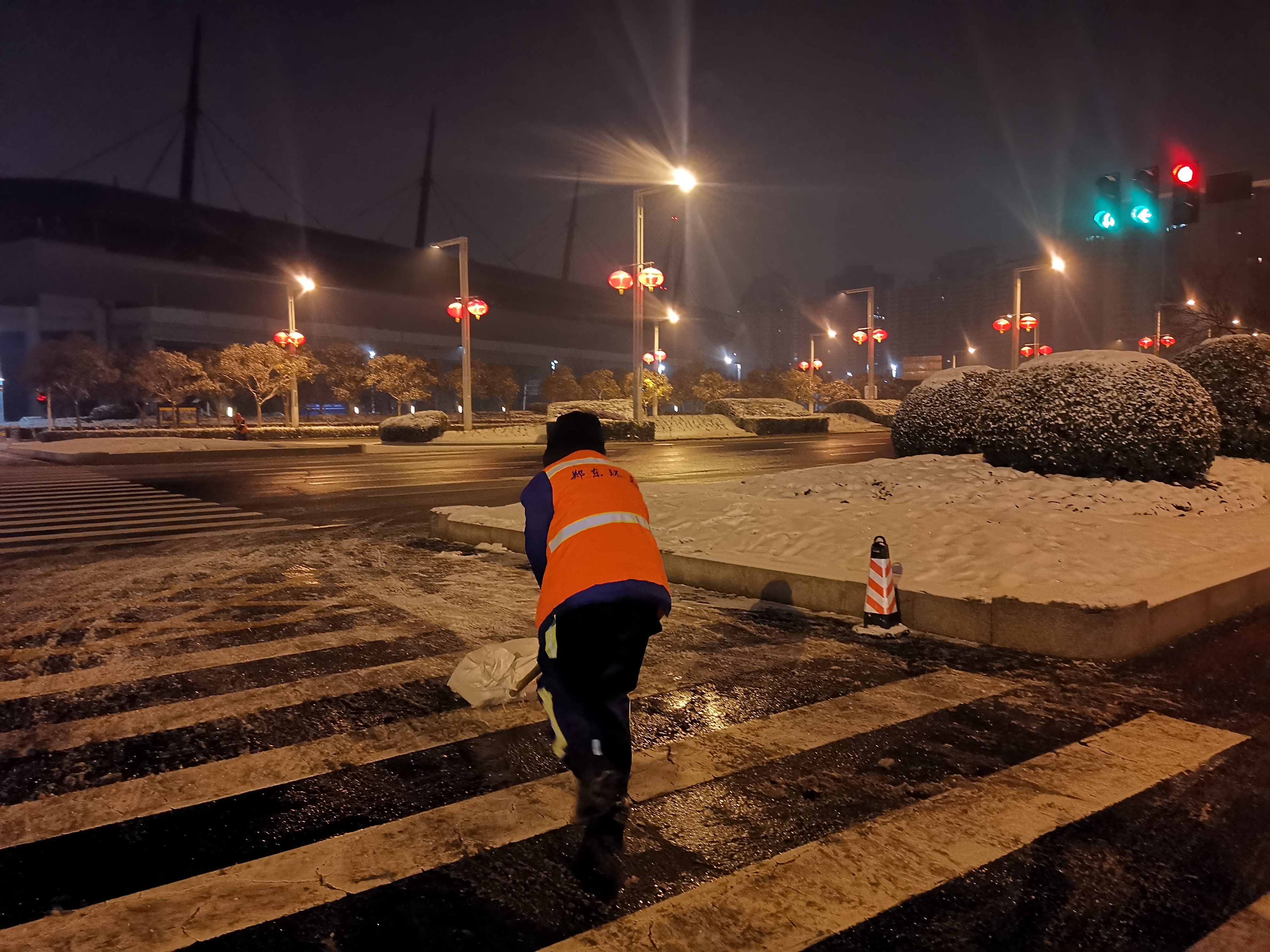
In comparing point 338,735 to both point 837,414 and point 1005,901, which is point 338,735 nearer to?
point 1005,901

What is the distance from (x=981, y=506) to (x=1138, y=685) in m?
4.75

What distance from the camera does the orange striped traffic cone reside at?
19.8 ft

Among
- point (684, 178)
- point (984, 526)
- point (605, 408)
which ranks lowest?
point (984, 526)

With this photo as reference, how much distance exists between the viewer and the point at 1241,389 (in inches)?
535

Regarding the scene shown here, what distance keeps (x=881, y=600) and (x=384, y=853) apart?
4.08 metres

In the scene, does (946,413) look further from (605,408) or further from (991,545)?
(605,408)

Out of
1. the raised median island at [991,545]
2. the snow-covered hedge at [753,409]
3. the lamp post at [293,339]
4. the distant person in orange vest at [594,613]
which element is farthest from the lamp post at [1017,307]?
the distant person in orange vest at [594,613]

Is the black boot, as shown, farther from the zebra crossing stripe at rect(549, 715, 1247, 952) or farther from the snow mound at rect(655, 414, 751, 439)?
the snow mound at rect(655, 414, 751, 439)

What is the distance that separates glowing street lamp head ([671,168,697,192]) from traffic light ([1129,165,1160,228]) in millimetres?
14531

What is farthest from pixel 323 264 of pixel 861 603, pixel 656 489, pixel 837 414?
pixel 861 603

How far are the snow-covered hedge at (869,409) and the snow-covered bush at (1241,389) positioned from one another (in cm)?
3653

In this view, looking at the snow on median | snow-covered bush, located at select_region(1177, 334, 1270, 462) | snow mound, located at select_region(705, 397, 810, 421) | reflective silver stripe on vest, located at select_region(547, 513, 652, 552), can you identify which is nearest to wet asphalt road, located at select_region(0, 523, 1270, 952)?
the snow on median

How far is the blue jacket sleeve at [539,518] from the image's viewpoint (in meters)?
3.36

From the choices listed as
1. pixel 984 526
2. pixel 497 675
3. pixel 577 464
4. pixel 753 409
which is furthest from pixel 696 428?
pixel 577 464
